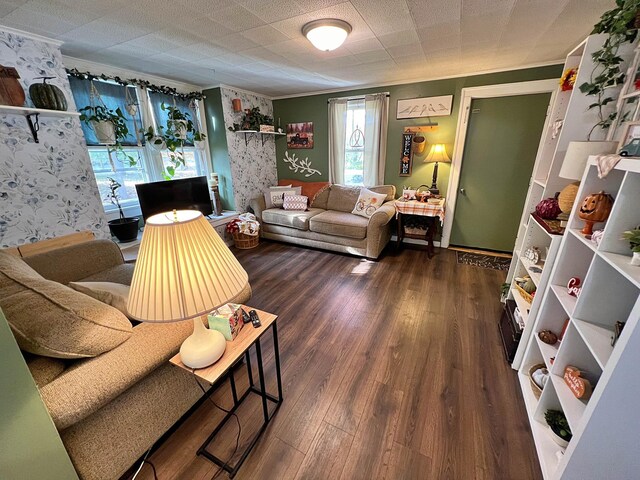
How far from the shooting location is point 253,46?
212 centimetres

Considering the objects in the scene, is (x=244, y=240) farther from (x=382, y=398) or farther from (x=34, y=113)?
(x=382, y=398)

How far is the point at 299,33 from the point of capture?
6.17 ft

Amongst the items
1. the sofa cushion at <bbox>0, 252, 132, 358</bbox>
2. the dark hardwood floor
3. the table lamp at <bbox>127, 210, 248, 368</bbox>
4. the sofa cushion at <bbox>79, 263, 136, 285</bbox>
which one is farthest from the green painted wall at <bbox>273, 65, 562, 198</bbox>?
the sofa cushion at <bbox>0, 252, 132, 358</bbox>

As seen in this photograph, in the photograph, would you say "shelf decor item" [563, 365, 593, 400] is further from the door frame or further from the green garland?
the green garland

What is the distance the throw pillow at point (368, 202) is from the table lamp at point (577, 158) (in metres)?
2.12

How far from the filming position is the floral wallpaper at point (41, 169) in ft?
6.31

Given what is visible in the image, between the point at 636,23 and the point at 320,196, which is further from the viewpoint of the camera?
the point at 320,196

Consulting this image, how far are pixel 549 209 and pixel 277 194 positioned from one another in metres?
3.31

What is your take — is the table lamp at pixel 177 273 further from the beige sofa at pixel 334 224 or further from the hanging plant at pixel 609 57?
the beige sofa at pixel 334 224

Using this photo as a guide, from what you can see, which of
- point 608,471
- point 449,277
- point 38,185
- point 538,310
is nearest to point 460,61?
point 449,277

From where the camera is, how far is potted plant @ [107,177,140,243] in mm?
2719

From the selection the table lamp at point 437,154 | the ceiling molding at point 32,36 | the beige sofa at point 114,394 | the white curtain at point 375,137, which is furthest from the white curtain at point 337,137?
the beige sofa at point 114,394

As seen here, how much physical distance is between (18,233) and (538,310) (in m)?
3.81

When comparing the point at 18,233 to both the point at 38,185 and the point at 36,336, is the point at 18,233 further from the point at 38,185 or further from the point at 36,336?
the point at 36,336
